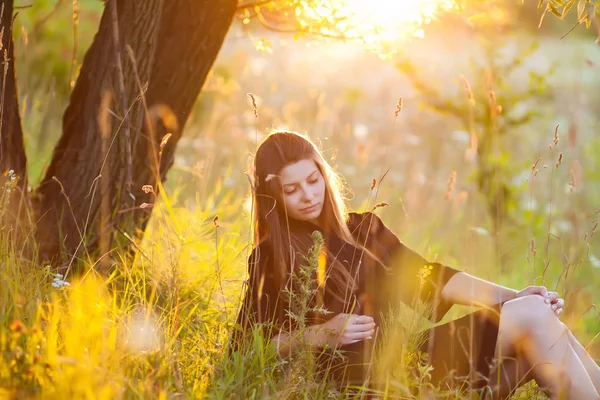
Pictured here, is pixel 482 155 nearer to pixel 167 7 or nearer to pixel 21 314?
pixel 167 7

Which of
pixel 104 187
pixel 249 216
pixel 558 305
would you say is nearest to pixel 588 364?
pixel 558 305

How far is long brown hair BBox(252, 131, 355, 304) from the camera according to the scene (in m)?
2.79

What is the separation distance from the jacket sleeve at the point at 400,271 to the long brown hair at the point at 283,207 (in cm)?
14

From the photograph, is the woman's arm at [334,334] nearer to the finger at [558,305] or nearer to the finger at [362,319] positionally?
the finger at [362,319]

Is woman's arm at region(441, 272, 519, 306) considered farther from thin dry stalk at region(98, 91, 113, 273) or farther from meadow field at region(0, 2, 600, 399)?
thin dry stalk at region(98, 91, 113, 273)

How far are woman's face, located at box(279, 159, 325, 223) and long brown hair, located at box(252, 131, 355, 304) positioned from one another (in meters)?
0.02

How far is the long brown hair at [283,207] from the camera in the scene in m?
2.79

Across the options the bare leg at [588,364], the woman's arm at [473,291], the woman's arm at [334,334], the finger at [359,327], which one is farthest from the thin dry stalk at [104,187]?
the bare leg at [588,364]

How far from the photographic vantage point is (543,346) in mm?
2598

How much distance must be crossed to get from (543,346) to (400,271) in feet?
2.13

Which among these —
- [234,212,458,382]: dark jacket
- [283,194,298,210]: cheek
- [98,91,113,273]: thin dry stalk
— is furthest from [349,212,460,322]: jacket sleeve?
[98,91,113,273]: thin dry stalk

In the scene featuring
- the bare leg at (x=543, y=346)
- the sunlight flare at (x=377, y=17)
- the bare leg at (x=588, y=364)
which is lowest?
the bare leg at (x=588, y=364)

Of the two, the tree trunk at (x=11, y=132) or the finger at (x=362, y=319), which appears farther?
the tree trunk at (x=11, y=132)

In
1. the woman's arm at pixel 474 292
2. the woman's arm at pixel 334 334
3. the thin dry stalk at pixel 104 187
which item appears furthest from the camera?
the thin dry stalk at pixel 104 187
